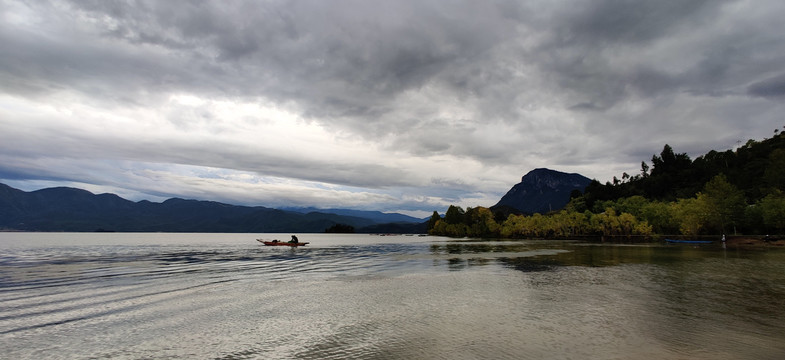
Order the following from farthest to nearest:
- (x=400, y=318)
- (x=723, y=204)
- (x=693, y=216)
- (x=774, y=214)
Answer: (x=693, y=216)
(x=723, y=204)
(x=774, y=214)
(x=400, y=318)

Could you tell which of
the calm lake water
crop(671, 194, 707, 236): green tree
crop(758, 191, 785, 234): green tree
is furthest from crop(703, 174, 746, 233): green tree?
the calm lake water

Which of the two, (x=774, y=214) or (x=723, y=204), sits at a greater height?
(x=723, y=204)

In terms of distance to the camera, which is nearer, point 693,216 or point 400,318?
point 400,318

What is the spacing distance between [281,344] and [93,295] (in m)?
23.0

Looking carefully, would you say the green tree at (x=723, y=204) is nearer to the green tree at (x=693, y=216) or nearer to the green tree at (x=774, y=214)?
the green tree at (x=693, y=216)

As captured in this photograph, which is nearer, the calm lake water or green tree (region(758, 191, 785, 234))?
the calm lake water

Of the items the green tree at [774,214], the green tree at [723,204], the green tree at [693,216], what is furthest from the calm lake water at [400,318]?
the green tree at [693,216]

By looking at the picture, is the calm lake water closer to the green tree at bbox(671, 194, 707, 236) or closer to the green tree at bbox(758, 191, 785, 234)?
the green tree at bbox(758, 191, 785, 234)

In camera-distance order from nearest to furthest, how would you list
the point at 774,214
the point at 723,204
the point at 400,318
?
the point at 400,318
the point at 774,214
the point at 723,204

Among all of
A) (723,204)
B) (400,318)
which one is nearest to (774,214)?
(723,204)

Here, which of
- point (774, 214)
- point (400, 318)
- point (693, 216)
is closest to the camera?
point (400, 318)

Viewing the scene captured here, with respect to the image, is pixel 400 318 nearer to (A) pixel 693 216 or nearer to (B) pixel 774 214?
(B) pixel 774 214

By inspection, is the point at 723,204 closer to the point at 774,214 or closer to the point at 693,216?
the point at 693,216

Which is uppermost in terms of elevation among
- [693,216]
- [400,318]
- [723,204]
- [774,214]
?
[723,204]
